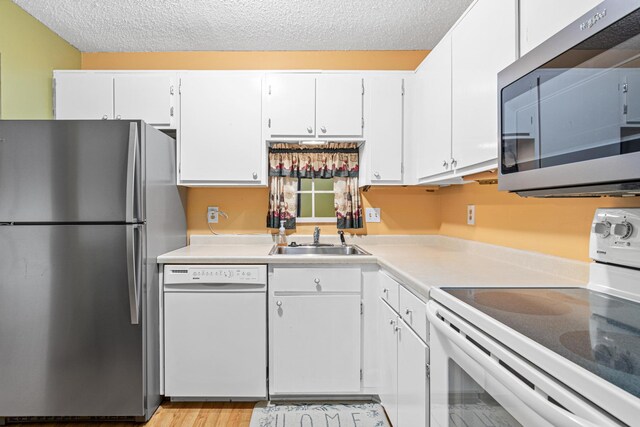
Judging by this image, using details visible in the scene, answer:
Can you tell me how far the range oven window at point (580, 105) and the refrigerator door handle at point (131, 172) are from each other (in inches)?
68.6

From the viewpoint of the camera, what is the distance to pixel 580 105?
810 millimetres

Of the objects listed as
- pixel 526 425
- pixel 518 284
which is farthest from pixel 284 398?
pixel 526 425

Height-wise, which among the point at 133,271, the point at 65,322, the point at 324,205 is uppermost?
the point at 324,205

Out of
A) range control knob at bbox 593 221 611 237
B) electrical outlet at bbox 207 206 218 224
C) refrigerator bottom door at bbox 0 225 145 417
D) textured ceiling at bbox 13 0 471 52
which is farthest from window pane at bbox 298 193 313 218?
range control knob at bbox 593 221 611 237

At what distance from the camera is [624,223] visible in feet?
3.37

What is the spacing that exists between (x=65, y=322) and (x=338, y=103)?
2.08 m

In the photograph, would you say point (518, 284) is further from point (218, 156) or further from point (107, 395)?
point (107, 395)

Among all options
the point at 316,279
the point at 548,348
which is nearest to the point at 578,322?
the point at 548,348

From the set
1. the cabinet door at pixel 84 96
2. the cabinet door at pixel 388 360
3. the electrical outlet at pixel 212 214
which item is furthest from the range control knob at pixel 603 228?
the cabinet door at pixel 84 96

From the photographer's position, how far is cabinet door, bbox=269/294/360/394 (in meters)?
2.02

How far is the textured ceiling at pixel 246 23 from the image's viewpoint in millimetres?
2062

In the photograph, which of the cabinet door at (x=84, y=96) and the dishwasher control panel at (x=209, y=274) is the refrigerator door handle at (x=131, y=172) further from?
the cabinet door at (x=84, y=96)

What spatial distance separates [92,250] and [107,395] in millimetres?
797

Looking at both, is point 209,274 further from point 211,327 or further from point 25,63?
point 25,63
